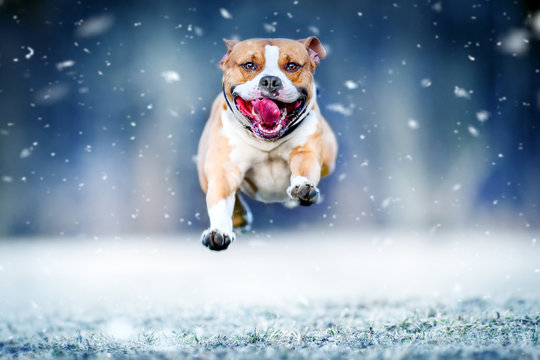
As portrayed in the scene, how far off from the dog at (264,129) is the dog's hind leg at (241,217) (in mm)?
428

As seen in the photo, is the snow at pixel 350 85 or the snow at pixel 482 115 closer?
the snow at pixel 350 85

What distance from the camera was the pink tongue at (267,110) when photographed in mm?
2508

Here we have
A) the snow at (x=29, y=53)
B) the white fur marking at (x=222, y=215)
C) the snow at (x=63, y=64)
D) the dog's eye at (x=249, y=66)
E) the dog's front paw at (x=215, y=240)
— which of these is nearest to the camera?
the dog's front paw at (x=215, y=240)

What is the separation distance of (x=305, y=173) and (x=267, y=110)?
35 cm

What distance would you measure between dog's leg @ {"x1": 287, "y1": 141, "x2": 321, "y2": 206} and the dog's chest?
0.13 metres

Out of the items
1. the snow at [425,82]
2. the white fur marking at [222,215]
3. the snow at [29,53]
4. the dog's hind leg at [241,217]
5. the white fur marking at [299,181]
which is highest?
the snow at [29,53]

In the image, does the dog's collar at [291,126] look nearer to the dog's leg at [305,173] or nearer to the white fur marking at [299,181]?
the dog's leg at [305,173]

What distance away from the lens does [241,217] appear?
135 inches

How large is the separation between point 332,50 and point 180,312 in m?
4.92

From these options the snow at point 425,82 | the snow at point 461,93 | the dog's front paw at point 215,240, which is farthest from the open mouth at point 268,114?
the snow at point 461,93

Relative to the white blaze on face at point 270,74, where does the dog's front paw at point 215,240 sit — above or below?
below

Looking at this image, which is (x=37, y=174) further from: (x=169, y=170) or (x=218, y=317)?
(x=218, y=317)

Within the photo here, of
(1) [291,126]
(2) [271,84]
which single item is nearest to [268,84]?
(2) [271,84]

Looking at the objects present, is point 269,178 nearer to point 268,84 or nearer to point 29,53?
point 268,84
